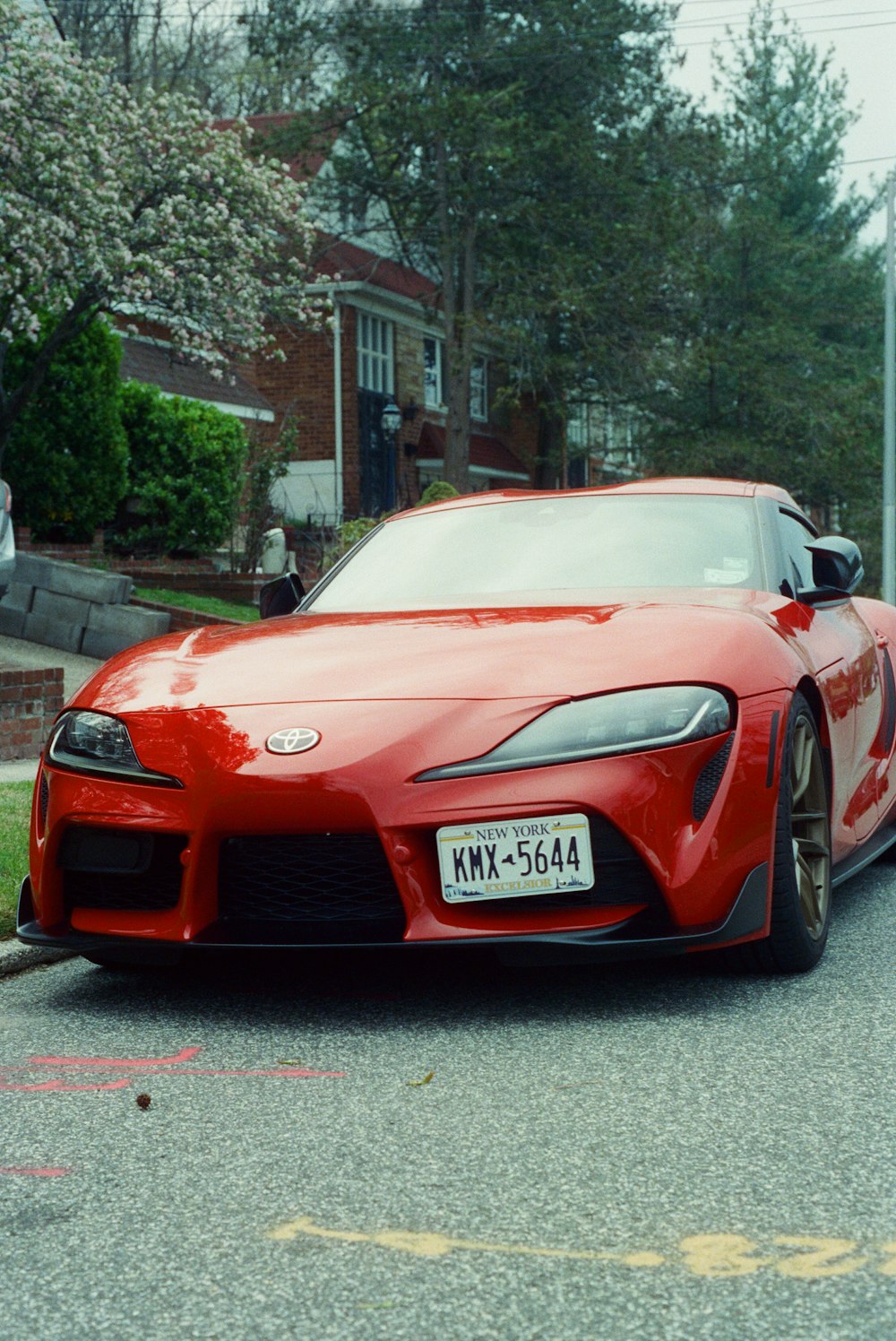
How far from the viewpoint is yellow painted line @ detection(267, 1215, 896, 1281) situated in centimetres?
236

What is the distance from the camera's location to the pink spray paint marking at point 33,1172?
287 cm

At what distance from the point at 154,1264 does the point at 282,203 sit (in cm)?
1564

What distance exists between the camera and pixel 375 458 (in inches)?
1294

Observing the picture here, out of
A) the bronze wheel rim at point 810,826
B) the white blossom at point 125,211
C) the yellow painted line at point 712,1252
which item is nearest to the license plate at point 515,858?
the bronze wheel rim at point 810,826

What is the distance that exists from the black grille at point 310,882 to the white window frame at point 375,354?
2922 cm

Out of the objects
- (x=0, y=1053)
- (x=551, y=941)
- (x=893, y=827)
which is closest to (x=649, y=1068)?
(x=551, y=941)

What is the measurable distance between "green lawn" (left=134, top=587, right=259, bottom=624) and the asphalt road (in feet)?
37.6

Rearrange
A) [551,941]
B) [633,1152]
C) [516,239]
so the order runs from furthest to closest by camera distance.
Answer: [516,239]
[551,941]
[633,1152]

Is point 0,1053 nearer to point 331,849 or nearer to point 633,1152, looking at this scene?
point 331,849

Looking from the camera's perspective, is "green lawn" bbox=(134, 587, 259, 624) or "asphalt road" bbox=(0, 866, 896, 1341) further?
"green lawn" bbox=(134, 587, 259, 624)

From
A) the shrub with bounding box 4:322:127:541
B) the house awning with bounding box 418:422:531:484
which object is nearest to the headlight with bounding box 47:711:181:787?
the shrub with bounding box 4:322:127:541

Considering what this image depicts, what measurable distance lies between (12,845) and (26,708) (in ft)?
10.6

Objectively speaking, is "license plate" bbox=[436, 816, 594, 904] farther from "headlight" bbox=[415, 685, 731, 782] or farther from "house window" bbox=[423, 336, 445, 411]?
"house window" bbox=[423, 336, 445, 411]

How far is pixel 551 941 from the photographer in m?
3.69
